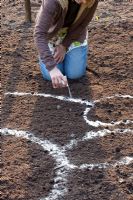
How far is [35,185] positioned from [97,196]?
451mm

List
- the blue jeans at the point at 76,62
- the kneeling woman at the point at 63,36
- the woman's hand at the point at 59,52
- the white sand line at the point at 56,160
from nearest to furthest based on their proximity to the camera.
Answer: the white sand line at the point at 56,160 < the kneeling woman at the point at 63,36 < the woman's hand at the point at 59,52 < the blue jeans at the point at 76,62

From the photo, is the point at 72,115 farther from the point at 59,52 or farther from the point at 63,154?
the point at 59,52

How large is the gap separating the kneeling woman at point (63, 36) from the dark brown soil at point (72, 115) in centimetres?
22

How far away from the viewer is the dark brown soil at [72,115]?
11.2 feet

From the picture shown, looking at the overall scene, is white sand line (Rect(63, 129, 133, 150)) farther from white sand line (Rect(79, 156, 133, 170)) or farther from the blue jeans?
the blue jeans

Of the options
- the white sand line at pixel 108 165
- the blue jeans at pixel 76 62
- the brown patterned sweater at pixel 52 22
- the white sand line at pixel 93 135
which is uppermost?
the brown patterned sweater at pixel 52 22

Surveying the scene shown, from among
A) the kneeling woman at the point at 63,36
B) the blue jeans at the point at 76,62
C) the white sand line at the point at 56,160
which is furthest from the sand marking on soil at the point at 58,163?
the blue jeans at the point at 76,62

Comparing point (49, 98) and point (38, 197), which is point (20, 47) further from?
point (38, 197)

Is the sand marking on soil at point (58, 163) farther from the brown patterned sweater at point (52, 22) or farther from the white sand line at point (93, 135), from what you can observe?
the brown patterned sweater at point (52, 22)

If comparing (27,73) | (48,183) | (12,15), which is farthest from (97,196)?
(12,15)

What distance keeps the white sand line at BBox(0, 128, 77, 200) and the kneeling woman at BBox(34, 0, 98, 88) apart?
487 mm

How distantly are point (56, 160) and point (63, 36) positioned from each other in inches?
58.5

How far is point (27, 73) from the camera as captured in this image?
16.4ft

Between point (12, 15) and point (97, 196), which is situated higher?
point (12, 15)
